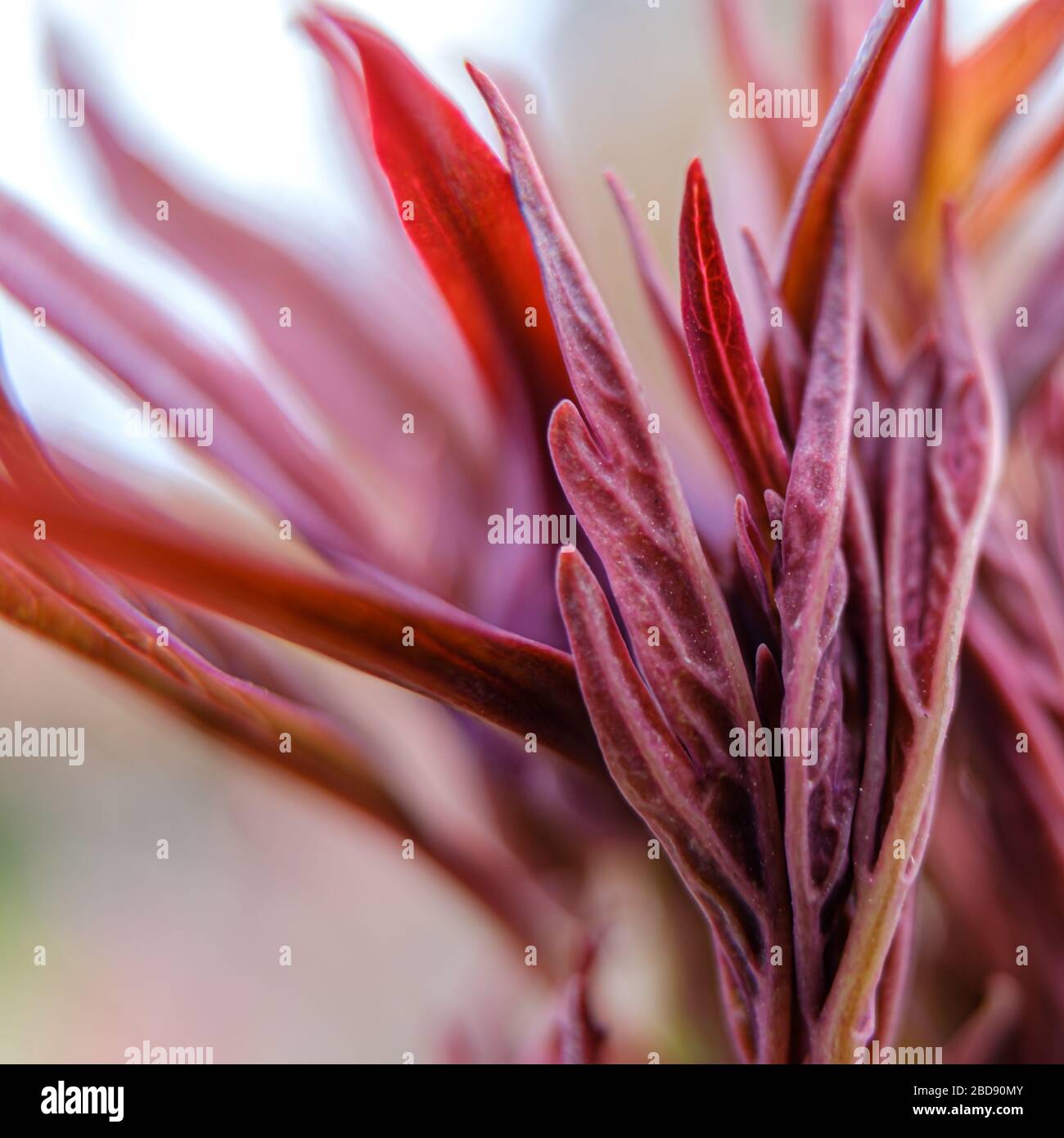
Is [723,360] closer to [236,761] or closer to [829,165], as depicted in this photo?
[829,165]

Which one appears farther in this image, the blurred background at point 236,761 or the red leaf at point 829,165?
the blurred background at point 236,761

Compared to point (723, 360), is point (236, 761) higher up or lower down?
lower down

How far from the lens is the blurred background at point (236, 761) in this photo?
13.2 inches

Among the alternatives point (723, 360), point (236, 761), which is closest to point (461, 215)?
point (723, 360)

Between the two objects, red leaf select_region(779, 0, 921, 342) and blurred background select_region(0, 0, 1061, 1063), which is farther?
blurred background select_region(0, 0, 1061, 1063)

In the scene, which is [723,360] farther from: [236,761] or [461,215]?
[236,761]

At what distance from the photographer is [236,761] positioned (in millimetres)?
323

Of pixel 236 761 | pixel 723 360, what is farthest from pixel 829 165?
pixel 236 761

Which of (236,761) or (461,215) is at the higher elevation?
(461,215)

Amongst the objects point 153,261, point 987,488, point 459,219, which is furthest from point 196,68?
point 987,488

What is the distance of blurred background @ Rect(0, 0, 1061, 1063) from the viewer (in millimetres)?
334

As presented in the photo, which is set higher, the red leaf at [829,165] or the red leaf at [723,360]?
the red leaf at [829,165]

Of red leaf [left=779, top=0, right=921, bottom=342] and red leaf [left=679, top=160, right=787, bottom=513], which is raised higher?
red leaf [left=779, top=0, right=921, bottom=342]

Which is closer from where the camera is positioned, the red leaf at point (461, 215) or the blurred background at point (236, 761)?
the red leaf at point (461, 215)
